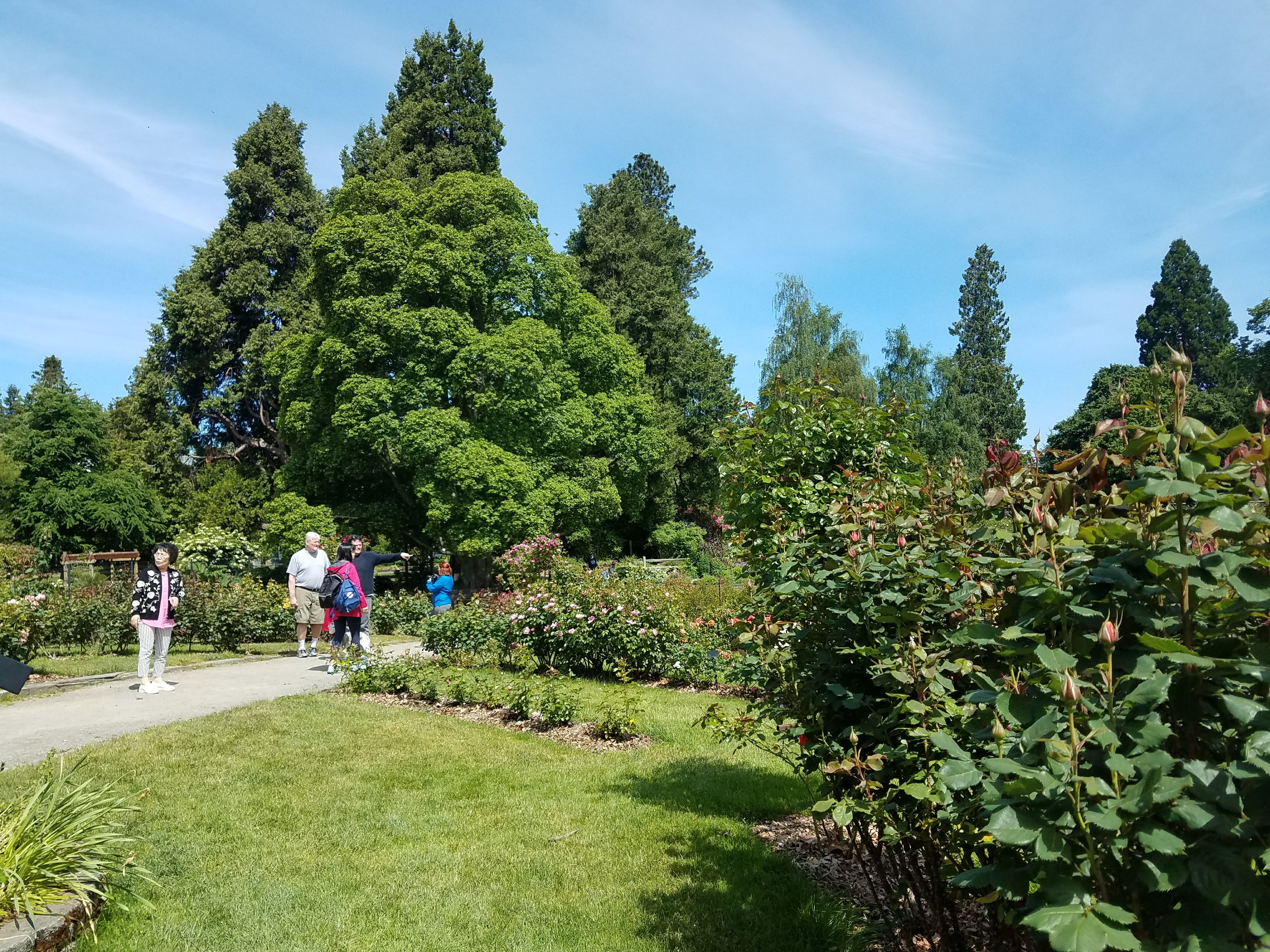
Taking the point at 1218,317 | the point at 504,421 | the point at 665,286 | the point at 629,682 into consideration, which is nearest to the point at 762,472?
the point at 629,682

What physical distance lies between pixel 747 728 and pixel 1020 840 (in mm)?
3095

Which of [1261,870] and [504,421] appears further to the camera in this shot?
[504,421]

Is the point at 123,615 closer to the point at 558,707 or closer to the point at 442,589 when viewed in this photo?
the point at 442,589

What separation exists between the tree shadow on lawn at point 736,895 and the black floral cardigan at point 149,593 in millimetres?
6126

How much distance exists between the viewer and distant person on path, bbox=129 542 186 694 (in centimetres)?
852

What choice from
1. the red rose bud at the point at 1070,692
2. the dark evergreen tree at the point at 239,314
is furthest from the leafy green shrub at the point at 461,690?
the dark evergreen tree at the point at 239,314

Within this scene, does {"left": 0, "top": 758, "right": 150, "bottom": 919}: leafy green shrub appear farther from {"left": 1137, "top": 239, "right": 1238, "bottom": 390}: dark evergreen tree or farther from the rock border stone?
{"left": 1137, "top": 239, "right": 1238, "bottom": 390}: dark evergreen tree

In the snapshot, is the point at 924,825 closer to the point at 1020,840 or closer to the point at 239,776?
the point at 1020,840

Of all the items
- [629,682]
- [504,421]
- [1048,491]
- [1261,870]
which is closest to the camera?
[1261,870]

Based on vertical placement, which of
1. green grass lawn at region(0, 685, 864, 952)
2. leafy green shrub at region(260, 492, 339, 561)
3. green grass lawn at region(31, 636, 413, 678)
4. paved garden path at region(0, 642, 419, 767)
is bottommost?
green grass lawn at region(31, 636, 413, 678)

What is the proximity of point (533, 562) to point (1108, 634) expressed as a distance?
422 inches

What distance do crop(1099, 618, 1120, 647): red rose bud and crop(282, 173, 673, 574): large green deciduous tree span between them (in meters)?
19.1

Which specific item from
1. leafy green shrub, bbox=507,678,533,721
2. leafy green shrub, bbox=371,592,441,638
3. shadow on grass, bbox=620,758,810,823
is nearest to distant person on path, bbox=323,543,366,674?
leafy green shrub, bbox=507,678,533,721

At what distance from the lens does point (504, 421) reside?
70.9 feet
